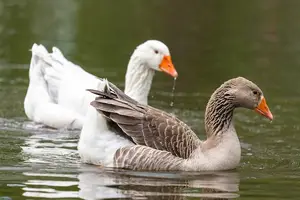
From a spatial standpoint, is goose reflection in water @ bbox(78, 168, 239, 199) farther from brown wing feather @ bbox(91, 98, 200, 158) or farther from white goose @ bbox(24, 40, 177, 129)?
white goose @ bbox(24, 40, 177, 129)

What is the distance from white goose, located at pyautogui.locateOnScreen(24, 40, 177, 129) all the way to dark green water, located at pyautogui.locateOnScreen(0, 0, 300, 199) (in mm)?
388

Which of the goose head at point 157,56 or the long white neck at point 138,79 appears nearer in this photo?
the goose head at point 157,56

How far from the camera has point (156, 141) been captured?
12.2 m

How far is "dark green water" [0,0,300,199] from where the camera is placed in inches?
439

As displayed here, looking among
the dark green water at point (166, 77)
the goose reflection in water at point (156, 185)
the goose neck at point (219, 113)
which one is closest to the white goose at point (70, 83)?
the dark green water at point (166, 77)

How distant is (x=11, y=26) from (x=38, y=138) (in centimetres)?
1441

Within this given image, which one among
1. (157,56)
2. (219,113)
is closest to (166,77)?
(157,56)

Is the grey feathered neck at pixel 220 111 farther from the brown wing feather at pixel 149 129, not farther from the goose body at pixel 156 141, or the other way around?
the brown wing feather at pixel 149 129

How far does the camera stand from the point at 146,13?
3428cm

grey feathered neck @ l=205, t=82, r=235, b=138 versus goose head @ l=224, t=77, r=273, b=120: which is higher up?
goose head @ l=224, t=77, r=273, b=120

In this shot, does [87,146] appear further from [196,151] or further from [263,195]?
[263,195]

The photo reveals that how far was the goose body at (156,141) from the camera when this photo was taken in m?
12.1

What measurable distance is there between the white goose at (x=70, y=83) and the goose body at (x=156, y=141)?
9.09 ft

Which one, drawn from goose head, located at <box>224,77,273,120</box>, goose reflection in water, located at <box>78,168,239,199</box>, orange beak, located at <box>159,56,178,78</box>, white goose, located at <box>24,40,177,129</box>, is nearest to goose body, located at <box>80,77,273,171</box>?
goose head, located at <box>224,77,273,120</box>
